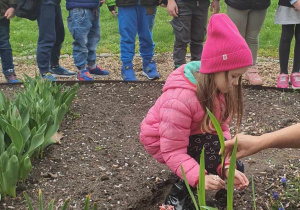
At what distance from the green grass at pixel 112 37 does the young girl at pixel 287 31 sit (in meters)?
1.59

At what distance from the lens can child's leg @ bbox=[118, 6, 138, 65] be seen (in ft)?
16.1

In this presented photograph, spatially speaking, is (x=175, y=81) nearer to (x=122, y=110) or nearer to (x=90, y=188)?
(x=90, y=188)

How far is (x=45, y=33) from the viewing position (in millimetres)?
5004

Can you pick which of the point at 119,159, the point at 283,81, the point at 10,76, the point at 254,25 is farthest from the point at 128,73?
the point at 119,159

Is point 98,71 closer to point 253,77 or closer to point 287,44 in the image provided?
point 253,77

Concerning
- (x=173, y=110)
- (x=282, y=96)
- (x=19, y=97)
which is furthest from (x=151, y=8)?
(x=173, y=110)

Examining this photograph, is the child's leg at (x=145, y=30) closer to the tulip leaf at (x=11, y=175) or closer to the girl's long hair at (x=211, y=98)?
the girl's long hair at (x=211, y=98)

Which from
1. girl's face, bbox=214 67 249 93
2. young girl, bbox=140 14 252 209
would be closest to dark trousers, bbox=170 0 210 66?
young girl, bbox=140 14 252 209

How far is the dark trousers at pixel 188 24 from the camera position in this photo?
189 inches

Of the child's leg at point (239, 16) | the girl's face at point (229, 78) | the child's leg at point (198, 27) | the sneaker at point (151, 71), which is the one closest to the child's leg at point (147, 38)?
the sneaker at point (151, 71)

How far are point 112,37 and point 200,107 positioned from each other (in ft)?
17.7

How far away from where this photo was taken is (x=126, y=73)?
5.13m

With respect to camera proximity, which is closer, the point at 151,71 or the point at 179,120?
the point at 179,120

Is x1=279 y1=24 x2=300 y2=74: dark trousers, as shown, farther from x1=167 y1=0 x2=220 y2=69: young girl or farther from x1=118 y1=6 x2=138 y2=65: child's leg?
x1=118 y1=6 x2=138 y2=65: child's leg
